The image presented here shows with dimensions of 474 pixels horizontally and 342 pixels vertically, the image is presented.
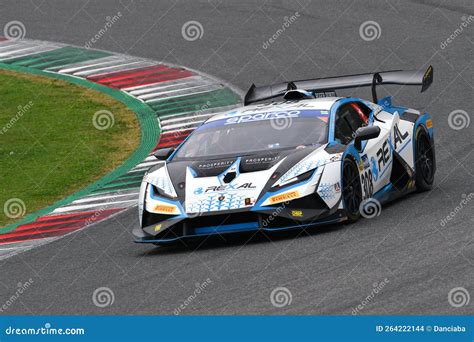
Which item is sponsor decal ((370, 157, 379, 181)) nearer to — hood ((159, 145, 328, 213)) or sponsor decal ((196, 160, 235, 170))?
hood ((159, 145, 328, 213))

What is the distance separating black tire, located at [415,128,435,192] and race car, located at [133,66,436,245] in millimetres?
14

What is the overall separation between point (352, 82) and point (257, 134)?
2049 mm

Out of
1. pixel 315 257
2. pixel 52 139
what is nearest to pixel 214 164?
pixel 315 257

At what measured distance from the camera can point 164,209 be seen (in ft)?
39.2

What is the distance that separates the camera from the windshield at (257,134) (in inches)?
492

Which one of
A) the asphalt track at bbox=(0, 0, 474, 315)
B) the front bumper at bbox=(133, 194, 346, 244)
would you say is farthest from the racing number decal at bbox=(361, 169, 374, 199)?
the front bumper at bbox=(133, 194, 346, 244)

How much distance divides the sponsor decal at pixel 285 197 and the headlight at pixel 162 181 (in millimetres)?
985

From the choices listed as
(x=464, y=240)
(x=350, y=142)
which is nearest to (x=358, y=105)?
(x=350, y=142)

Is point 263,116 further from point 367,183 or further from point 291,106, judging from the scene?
point 367,183

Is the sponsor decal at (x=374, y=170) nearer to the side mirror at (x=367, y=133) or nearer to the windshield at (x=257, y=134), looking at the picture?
the side mirror at (x=367, y=133)

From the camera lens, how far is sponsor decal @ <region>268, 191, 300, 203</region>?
11578mm

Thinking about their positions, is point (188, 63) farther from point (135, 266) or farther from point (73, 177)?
point (135, 266)

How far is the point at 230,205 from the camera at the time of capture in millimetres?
11586

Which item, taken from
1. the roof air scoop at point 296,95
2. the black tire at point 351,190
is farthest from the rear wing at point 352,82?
the black tire at point 351,190
